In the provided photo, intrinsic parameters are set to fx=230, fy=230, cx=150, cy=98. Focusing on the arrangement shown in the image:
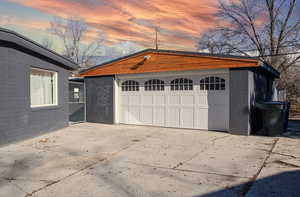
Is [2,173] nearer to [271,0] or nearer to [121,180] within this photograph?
[121,180]

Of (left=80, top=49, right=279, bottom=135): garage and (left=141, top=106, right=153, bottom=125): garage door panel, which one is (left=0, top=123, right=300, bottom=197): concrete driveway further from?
(left=141, top=106, right=153, bottom=125): garage door panel

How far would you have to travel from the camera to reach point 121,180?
13.0ft

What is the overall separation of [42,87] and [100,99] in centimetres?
320

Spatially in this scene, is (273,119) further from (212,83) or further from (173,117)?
(173,117)

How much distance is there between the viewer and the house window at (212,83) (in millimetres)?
8635

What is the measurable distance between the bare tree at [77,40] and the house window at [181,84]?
24495mm

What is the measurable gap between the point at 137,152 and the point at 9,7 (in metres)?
10.4

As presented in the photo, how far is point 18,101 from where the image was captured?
719 centimetres

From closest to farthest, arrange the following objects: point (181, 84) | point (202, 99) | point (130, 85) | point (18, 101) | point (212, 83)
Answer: point (18, 101)
point (212, 83)
point (202, 99)
point (181, 84)
point (130, 85)

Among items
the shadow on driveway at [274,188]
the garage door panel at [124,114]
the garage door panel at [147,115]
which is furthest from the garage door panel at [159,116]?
the shadow on driveway at [274,188]

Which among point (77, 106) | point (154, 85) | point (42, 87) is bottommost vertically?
point (77, 106)

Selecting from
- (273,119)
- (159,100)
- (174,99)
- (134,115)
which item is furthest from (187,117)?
(273,119)

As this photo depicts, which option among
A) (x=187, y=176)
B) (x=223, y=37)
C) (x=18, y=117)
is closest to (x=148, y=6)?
(x=18, y=117)

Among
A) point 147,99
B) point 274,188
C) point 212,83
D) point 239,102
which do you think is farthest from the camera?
point 147,99
